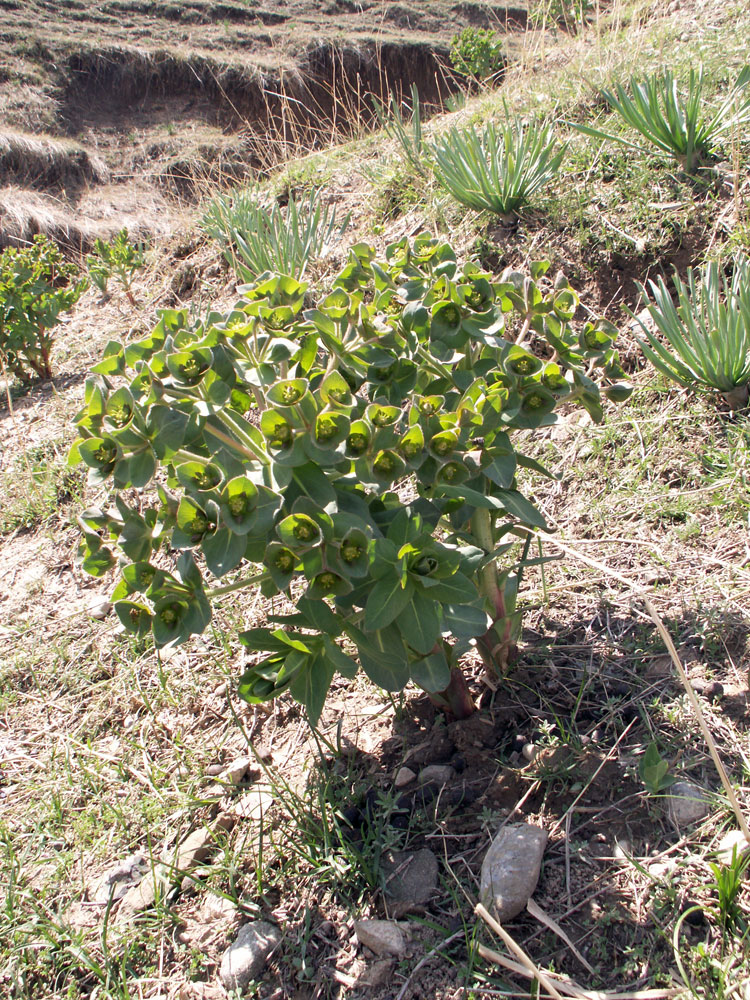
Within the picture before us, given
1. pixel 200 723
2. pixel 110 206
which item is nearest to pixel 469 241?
pixel 200 723

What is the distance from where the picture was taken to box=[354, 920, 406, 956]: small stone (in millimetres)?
1438

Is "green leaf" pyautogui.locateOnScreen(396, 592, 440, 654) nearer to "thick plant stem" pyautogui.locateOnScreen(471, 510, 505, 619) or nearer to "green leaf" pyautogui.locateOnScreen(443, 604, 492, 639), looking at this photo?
"green leaf" pyautogui.locateOnScreen(443, 604, 492, 639)

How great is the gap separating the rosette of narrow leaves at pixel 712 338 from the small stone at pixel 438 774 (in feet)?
4.74

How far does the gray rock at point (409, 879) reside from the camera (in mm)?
1509

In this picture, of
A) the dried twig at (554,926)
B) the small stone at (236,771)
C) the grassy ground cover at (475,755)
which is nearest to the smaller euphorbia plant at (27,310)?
the grassy ground cover at (475,755)

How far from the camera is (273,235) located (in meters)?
3.71

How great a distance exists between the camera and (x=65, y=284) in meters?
6.52

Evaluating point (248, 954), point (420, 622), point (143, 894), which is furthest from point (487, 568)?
point (143, 894)

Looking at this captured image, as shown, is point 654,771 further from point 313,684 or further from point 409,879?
point 313,684

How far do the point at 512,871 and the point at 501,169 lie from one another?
9.16ft

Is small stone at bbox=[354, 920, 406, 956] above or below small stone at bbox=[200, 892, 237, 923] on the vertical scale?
above

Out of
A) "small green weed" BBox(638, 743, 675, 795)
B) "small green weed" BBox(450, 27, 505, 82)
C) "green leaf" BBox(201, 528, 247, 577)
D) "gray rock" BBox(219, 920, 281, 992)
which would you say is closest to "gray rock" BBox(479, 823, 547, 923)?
"small green weed" BBox(638, 743, 675, 795)

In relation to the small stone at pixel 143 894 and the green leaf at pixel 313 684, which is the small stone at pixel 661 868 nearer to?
the green leaf at pixel 313 684

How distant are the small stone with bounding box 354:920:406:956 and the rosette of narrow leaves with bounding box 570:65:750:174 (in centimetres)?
295
